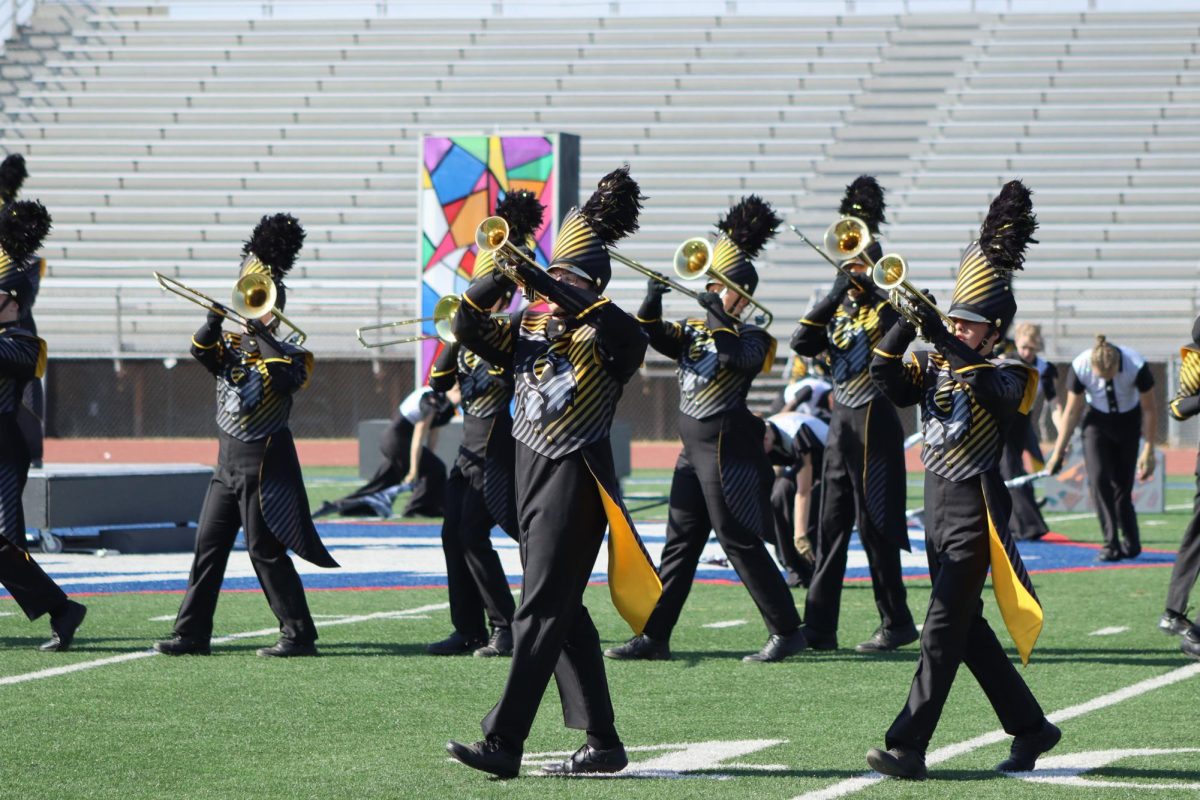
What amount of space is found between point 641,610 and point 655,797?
587mm

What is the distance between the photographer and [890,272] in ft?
19.5

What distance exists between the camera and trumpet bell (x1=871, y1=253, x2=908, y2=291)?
578 cm

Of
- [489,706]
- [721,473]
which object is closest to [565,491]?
[489,706]

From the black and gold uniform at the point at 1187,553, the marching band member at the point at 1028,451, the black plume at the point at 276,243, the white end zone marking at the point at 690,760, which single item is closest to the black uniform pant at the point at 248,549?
the black plume at the point at 276,243

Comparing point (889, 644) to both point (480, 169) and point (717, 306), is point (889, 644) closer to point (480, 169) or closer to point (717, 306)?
point (717, 306)

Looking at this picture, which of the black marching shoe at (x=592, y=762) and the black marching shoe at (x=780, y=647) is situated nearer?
the black marching shoe at (x=592, y=762)

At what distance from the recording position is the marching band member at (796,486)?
1046cm

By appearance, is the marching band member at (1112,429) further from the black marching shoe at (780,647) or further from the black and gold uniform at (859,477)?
the black marching shoe at (780,647)

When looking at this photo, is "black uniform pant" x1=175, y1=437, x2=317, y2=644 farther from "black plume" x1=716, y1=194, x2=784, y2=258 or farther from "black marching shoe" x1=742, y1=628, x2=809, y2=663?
"black plume" x1=716, y1=194, x2=784, y2=258

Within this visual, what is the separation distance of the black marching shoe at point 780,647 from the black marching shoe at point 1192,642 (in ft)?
5.14

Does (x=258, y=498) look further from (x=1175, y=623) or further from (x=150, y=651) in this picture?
(x=1175, y=623)

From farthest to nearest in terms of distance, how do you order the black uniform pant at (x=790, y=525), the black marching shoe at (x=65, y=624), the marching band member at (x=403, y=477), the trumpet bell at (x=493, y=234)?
the marching band member at (x=403, y=477) < the black uniform pant at (x=790, y=525) < the black marching shoe at (x=65, y=624) < the trumpet bell at (x=493, y=234)

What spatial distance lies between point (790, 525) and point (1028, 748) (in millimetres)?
5245

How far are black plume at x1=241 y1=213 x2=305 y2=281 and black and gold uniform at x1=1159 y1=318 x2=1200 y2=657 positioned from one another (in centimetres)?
365
